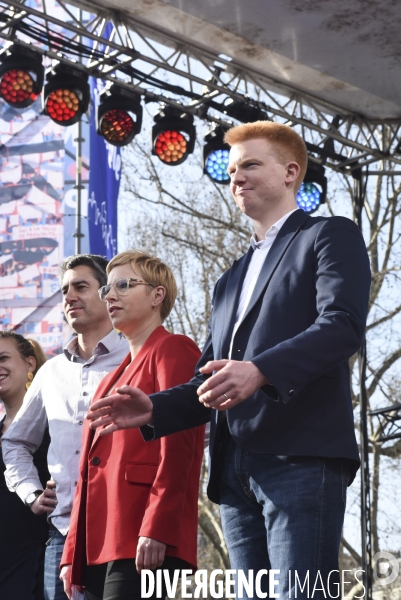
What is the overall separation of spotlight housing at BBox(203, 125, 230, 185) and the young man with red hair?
157 inches

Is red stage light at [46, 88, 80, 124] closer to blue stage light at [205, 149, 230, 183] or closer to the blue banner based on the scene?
the blue banner

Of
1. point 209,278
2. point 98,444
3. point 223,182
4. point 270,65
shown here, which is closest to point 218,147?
point 223,182

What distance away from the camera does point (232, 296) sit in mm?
2533

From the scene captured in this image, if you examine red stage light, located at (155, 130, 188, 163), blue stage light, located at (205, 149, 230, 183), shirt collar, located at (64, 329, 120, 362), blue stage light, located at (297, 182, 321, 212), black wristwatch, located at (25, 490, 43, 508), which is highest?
red stage light, located at (155, 130, 188, 163)

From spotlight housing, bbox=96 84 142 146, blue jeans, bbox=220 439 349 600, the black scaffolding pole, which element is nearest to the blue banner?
spotlight housing, bbox=96 84 142 146

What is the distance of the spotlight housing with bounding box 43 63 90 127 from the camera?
6.04m

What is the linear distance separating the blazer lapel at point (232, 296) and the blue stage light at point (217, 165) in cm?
399

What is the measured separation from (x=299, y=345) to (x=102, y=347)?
1.61 m

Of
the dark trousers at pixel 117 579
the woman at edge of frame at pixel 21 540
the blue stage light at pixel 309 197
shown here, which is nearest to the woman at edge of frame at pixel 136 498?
the dark trousers at pixel 117 579

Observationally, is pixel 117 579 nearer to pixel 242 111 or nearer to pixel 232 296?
pixel 232 296

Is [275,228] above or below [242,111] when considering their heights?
below

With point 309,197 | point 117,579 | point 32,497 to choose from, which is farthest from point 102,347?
point 309,197

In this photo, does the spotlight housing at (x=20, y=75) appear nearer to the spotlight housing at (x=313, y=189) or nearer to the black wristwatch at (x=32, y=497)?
the spotlight housing at (x=313, y=189)

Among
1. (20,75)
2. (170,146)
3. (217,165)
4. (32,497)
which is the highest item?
(20,75)
